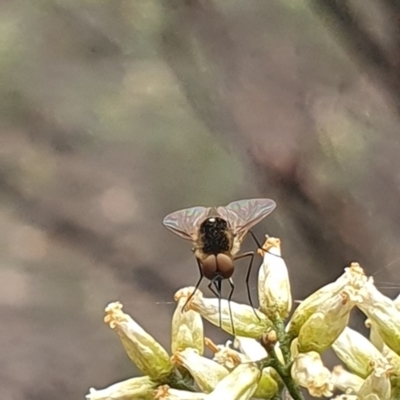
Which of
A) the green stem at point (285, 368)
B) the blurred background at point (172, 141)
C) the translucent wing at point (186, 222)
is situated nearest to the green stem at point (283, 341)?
the green stem at point (285, 368)

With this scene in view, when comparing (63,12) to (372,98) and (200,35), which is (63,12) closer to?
(200,35)

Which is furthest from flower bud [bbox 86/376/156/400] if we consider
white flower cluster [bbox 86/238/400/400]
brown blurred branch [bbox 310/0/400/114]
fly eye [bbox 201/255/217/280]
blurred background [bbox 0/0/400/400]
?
brown blurred branch [bbox 310/0/400/114]

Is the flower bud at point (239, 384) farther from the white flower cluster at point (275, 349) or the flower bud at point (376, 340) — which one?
the flower bud at point (376, 340)

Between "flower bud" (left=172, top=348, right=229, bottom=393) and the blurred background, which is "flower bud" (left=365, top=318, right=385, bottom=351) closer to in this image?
"flower bud" (left=172, top=348, right=229, bottom=393)

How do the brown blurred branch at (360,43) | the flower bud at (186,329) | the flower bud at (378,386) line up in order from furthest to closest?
the brown blurred branch at (360,43), the flower bud at (186,329), the flower bud at (378,386)

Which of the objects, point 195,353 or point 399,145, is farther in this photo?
point 399,145

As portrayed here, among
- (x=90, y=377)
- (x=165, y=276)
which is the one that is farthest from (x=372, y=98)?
(x=90, y=377)

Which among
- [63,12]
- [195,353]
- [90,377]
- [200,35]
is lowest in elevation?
[195,353]
